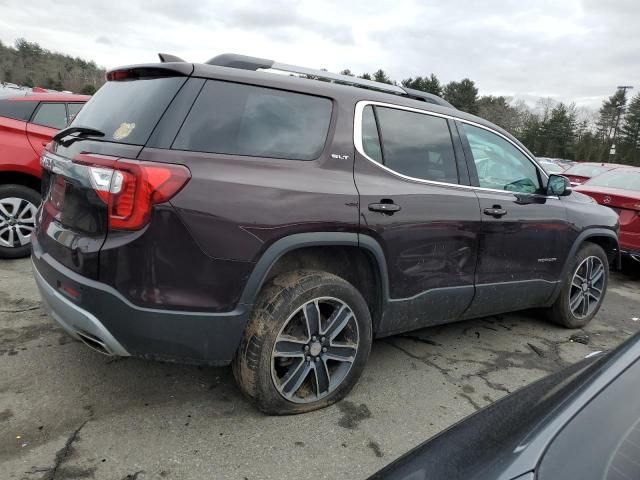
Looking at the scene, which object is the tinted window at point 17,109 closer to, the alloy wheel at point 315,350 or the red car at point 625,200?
the alloy wheel at point 315,350

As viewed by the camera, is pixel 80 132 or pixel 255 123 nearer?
pixel 255 123

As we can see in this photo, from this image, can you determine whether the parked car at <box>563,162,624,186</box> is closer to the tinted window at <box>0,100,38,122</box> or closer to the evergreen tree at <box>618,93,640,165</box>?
the tinted window at <box>0,100,38,122</box>

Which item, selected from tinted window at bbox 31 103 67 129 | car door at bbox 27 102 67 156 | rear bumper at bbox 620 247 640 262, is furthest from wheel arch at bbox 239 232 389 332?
rear bumper at bbox 620 247 640 262

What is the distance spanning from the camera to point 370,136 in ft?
9.86

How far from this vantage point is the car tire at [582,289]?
447 cm

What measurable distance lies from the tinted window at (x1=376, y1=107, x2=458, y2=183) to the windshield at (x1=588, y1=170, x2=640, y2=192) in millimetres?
5262

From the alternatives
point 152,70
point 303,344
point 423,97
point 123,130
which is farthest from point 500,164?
point 123,130

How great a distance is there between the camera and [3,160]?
4879 mm

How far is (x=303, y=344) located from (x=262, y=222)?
74 centimetres

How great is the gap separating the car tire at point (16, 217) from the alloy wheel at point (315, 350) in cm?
357

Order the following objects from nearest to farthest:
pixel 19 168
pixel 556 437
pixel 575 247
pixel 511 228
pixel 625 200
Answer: pixel 556 437 → pixel 511 228 → pixel 575 247 → pixel 19 168 → pixel 625 200

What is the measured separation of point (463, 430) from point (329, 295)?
128cm

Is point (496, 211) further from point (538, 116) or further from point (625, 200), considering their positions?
point (538, 116)

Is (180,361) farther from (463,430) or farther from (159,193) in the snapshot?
(463,430)
